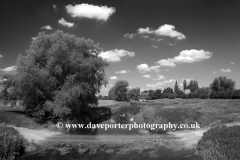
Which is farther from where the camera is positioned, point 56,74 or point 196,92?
point 196,92

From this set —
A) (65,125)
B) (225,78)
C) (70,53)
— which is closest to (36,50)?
(70,53)

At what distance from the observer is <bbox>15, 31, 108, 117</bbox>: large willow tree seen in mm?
28094

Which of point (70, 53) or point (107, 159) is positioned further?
point (70, 53)

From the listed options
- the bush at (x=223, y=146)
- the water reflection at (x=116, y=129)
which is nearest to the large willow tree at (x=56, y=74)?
the water reflection at (x=116, y=129)

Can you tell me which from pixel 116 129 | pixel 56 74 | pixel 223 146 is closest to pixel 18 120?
pixel 56 74

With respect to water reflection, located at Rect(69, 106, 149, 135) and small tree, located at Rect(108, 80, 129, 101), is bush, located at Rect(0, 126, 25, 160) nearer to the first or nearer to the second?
water reflection, located at Rect(69, 106, 149, 135)

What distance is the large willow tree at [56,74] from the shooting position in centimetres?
2809

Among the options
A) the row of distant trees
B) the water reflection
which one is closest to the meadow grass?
A: the water reflection

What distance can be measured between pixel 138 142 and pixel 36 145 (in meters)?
11.2

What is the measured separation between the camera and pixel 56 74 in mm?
30938

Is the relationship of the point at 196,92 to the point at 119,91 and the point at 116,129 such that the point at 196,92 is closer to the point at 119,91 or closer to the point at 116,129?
the point at 119,91

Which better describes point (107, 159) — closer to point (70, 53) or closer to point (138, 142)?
point (138, 142)

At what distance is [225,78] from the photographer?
102 m

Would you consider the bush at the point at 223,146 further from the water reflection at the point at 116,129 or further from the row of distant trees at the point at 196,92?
the row of distant trees at the point at 196,92
